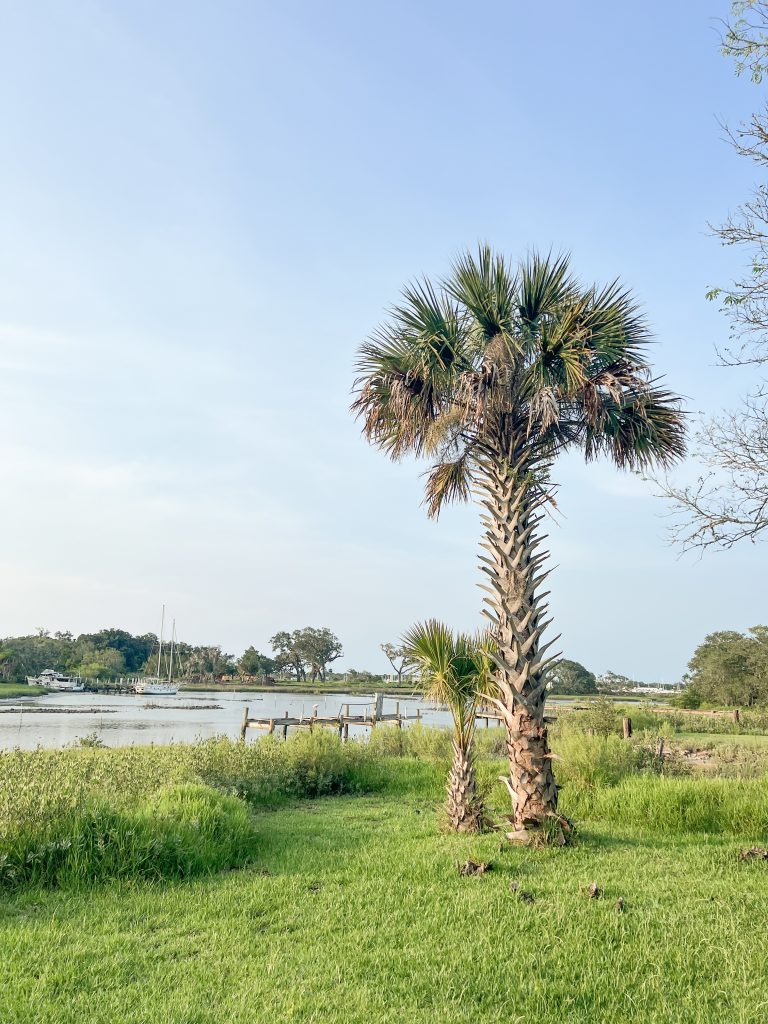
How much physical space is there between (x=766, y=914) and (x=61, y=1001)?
4815mm

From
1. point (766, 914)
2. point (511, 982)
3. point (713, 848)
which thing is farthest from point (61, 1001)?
point (713, 848)

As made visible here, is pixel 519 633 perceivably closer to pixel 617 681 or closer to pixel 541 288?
pixel 541 288

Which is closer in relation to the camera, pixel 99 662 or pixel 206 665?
pixel 99 662

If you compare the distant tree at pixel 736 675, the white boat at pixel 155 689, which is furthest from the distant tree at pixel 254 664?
the distant tree at pixel 736 675

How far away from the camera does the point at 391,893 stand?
581 centimetres

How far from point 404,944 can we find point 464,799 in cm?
393

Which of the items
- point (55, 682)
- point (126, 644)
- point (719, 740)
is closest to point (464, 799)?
point (719, 740)

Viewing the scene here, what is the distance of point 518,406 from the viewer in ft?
29.5

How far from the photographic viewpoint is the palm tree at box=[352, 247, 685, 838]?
8234 millimetres

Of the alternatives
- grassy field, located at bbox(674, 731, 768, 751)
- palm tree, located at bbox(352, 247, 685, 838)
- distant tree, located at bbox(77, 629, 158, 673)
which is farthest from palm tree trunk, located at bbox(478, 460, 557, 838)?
distant tree, located at bbox(77, 629, 158, 673)

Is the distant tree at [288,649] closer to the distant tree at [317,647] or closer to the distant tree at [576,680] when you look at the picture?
the distant tree at [317,647]

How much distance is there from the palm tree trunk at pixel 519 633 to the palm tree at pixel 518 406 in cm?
1

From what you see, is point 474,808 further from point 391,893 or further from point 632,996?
point 632,996

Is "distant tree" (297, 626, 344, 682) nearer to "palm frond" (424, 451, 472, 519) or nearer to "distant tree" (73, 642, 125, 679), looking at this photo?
"distant tree" (73, 642, 125, 679)
